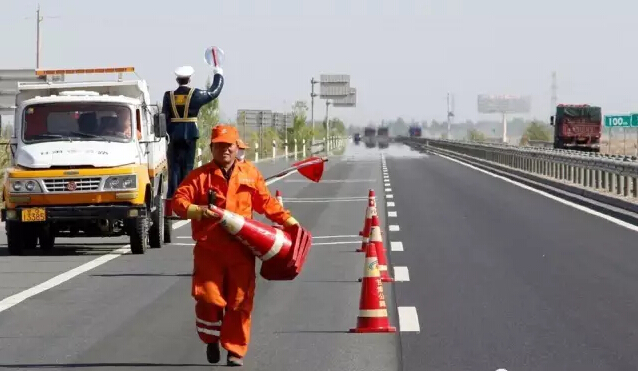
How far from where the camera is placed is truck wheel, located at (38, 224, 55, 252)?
17.7m

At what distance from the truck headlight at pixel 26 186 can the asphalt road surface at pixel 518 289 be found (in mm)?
4415

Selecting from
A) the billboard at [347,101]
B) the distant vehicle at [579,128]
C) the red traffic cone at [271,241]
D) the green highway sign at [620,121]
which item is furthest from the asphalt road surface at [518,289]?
the billboard at [347,101]

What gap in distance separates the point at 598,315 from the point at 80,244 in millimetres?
9808

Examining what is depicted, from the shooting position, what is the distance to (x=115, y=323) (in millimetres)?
11078

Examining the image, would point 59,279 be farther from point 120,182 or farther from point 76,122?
point 76,122

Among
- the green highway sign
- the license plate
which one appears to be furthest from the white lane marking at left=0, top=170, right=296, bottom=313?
the green highway sign

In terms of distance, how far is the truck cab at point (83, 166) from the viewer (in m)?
17.0

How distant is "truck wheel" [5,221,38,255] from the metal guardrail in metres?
11.8

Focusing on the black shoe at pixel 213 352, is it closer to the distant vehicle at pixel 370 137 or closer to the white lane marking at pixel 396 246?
the white lane marking at pixel 396 246

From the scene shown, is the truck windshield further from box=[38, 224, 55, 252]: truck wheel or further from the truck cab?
box=[38, 224, 55, 252]: truck wheel

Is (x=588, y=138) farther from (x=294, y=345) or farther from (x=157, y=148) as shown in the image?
(x=294, y=345)

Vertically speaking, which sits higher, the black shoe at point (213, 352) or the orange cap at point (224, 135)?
the orange cap at point (224, 135)

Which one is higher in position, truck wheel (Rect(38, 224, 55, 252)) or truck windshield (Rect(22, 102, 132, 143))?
truck windshield (Rect(22, 102, 132, 143))

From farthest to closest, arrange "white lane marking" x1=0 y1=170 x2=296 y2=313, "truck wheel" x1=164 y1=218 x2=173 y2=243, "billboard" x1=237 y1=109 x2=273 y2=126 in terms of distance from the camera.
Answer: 1. "billboard" x1=237 y1=109 x2=273 y2=126
2. "truck wheel" x1=164 y1=218 x2=173 y2=243
3. "white lane marking" x1=0 y1=170 x2=296 y2=313
